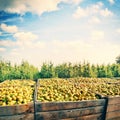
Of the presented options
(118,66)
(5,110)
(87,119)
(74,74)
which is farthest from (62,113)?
(118,66)

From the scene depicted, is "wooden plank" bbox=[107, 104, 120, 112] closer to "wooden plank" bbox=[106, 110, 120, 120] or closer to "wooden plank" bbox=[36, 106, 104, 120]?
"wooden plank" bbox=[106, 110, 120, 120]

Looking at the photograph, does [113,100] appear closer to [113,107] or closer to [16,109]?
[113,107]

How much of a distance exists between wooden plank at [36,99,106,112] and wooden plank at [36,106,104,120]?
77mm

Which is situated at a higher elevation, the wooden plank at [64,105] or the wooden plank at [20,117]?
the wooden plank at [64,105]

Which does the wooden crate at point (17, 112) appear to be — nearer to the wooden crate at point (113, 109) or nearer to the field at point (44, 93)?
the field at point (44, 93)

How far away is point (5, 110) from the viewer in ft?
16.0

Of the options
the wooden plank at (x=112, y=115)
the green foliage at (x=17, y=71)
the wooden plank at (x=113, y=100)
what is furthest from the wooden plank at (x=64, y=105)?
the green foliage at (x=17, y=71)

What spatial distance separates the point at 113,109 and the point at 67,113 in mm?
1489

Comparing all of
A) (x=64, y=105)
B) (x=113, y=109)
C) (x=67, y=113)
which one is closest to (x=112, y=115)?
(x=113, y=109)

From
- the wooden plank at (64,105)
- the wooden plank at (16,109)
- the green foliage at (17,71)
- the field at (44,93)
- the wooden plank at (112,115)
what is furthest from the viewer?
the green foliage at (17,71)

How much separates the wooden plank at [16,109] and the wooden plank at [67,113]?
0.87 feet

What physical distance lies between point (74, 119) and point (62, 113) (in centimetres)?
40

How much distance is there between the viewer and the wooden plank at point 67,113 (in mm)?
5324

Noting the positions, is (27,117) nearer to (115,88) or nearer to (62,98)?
(62,98)
